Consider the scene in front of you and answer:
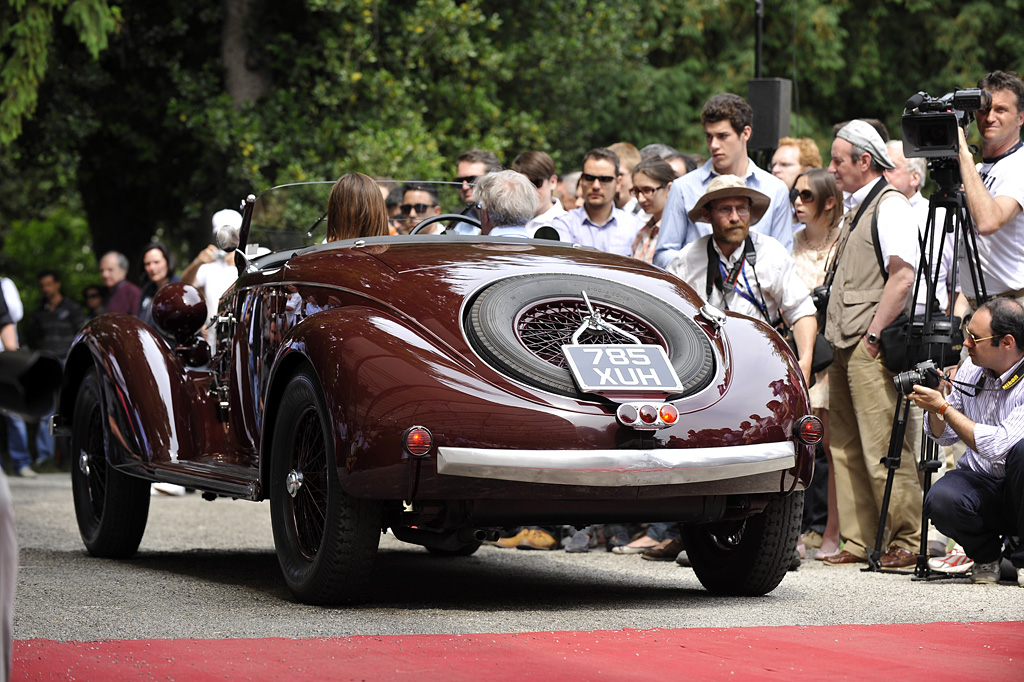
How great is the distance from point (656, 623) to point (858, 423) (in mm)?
2914

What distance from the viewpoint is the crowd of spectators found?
6.70m

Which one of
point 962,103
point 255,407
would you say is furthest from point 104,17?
point 962,103

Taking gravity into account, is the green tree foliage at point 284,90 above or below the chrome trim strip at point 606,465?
above

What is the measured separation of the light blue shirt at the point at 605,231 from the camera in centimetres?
945

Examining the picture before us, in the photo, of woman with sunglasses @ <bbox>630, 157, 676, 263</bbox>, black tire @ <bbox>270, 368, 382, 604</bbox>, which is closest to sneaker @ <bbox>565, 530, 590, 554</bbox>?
woman with sunglasses @ <bbox>630, 157, 676, 263</bbox>

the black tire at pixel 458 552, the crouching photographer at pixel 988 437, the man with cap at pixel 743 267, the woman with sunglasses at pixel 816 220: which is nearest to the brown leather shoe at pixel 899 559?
the crouching photographer at pixel 988 437

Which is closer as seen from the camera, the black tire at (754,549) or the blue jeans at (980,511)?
the black tire at (754,549)

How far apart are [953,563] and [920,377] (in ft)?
3.74

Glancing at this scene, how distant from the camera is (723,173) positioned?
27.8 ft

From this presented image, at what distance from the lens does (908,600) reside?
20.3 feet

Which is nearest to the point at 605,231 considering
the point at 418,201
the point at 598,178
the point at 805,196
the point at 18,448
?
the point at 598,178

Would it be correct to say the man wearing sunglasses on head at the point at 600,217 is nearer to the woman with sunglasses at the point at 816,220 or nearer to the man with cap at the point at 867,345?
the woman with sunglasses at the point at 816,220

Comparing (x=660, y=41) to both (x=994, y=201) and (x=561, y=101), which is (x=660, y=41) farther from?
(x=994, y=201)

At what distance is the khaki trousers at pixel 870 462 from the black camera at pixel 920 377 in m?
1.13
